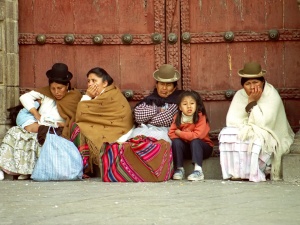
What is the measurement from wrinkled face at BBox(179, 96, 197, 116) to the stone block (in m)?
0.93

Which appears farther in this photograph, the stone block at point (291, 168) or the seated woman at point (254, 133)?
the seated woman at point (254, 133)

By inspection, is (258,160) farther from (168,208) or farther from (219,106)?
(168,208)

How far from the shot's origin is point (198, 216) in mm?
5539

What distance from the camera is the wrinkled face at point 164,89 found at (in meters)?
8.12

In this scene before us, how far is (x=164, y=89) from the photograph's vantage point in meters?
8.13

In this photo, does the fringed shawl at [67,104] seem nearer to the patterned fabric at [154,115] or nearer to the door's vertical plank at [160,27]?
the patterned fabric at [154,115]

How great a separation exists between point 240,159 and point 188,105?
67cm

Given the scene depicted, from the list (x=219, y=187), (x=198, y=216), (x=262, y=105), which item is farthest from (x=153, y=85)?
Answer: (x=198, y=216)

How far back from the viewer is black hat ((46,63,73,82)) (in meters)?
8.07

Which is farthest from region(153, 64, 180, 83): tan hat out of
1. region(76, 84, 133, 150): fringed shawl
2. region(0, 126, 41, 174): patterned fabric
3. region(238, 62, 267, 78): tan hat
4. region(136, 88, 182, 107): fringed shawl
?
region(0, 126, 41, 174): patterned fabric

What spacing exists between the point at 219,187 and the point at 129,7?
2.22m

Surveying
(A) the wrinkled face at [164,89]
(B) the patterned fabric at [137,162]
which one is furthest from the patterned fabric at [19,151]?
(A) the wrinkled face at [164,89]

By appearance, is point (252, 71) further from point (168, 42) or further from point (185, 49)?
point (168, 42)

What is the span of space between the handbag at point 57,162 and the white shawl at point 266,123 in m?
1.36
